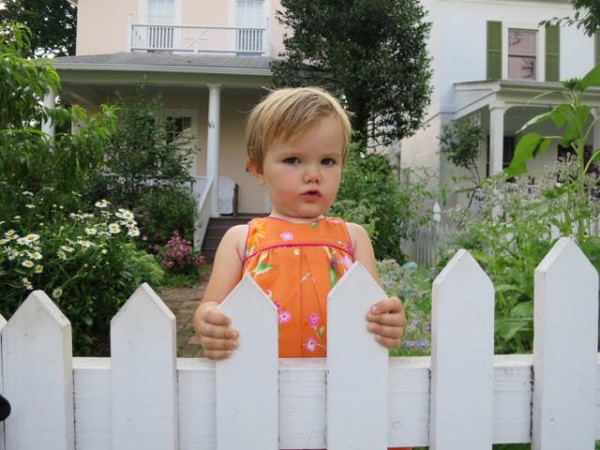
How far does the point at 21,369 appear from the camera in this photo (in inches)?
43.6

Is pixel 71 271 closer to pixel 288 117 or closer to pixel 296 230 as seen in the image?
pixel 296 230

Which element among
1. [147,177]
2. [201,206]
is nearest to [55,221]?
[147,177]

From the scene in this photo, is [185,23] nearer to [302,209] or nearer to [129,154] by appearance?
[129,154]

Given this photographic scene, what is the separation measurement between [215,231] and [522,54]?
27.6ft

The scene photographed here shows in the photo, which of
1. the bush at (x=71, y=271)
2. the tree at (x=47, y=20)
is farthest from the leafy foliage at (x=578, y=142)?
the tree at (x=47, y=20)

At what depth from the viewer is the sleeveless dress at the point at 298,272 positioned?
1.34 meters

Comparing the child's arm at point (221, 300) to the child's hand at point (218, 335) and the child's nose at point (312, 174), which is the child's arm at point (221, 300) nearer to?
the child's hand at point (218, 335)

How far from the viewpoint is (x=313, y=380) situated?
3.72ft

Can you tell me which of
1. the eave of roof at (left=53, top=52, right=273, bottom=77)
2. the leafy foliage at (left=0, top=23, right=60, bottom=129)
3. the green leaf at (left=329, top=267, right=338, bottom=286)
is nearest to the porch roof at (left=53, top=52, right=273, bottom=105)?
the eave of roof at (left=53, top=52, right=273, bottom=77)

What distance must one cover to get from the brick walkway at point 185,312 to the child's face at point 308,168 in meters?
2.74

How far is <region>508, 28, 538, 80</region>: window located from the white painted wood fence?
12.4 metres

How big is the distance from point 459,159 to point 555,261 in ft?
32.9

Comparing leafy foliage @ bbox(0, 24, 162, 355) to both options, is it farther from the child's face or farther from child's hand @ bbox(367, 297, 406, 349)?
child's hand @ bbox(367, 297, 406, 349)

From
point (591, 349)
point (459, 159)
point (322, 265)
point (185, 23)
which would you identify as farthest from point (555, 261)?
→ point (185, 23)
